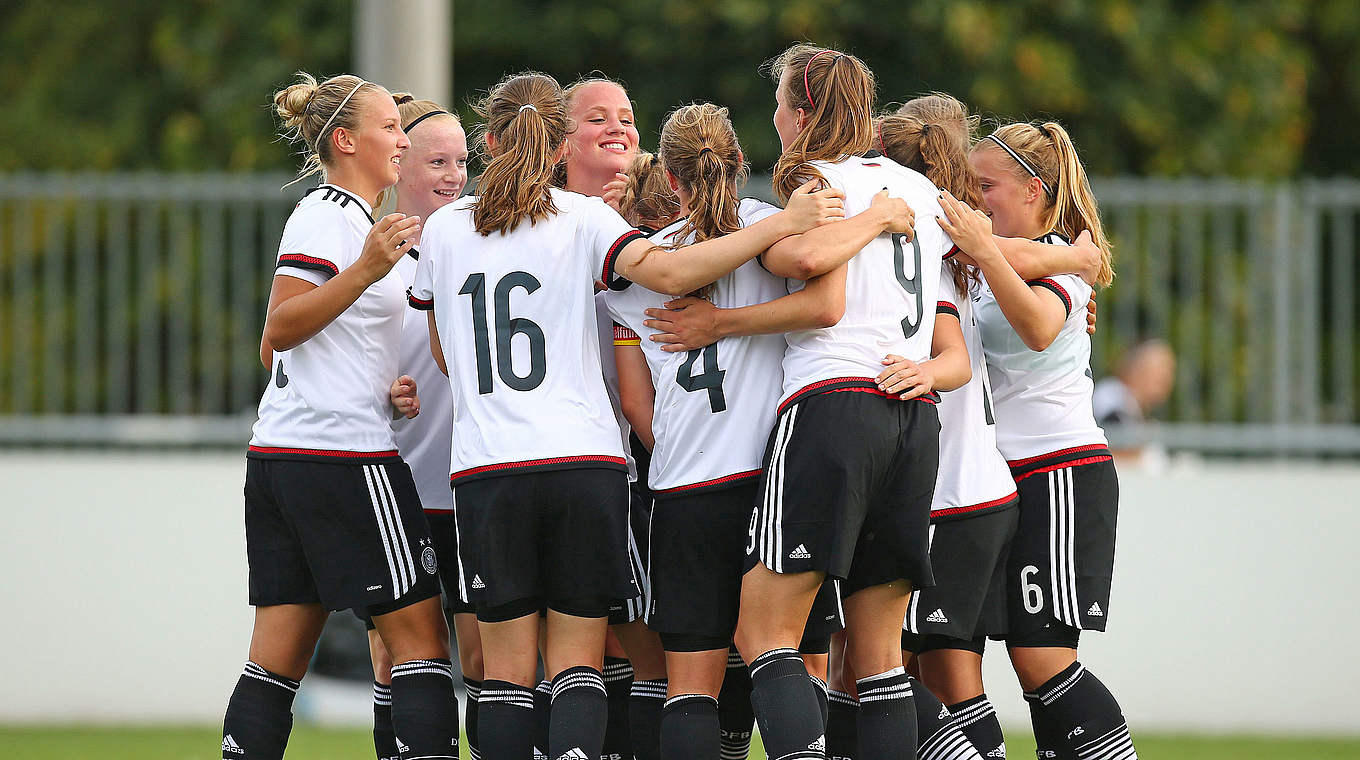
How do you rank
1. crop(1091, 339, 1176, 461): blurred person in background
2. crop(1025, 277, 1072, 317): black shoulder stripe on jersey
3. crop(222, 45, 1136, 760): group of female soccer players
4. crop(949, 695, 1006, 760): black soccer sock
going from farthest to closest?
1. crop(1091, 339, 1176, 461): blurred person in background
2. crop(949, 695, 1006, 760): black soccer sock
3. crop(1025, 277, 1072, 317): black shoulder stripe on jersey
4. crop(222, 45, 1136, 760): group of female soccer players

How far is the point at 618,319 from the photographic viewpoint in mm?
4027

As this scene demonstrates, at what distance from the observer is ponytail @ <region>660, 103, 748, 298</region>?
3.88 m

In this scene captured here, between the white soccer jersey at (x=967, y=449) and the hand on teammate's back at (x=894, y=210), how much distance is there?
31 centimetres

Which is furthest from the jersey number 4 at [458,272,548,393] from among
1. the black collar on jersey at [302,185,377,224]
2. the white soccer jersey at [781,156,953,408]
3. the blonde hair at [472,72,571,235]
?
the white soccer jersey at [781,156,953,408]

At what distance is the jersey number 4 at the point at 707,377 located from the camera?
3883mm

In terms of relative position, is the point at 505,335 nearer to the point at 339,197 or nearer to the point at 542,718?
the point at 339,197

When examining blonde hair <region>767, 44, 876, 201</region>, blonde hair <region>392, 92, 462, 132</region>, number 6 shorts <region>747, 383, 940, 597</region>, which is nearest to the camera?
Result: number 6 shorts <region>747, 383, 940, 597</region>

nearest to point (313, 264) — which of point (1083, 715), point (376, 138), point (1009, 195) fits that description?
point (376, 138)

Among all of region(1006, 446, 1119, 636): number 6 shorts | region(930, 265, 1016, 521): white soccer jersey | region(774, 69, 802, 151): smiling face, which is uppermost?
region(774, 69, 802, 151): smiling face

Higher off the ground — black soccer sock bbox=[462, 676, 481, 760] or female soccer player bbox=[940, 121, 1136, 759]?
female soccer player bbox=[940, 121, 1136, 759]

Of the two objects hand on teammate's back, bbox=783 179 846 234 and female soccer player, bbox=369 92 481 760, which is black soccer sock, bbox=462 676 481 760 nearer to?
female soccer player, bbox=369 92 481 760

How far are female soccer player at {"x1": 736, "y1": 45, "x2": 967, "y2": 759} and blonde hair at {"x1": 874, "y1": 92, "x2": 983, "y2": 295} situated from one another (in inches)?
6.7

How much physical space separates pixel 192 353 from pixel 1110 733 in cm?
518

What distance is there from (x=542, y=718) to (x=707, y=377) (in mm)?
967
